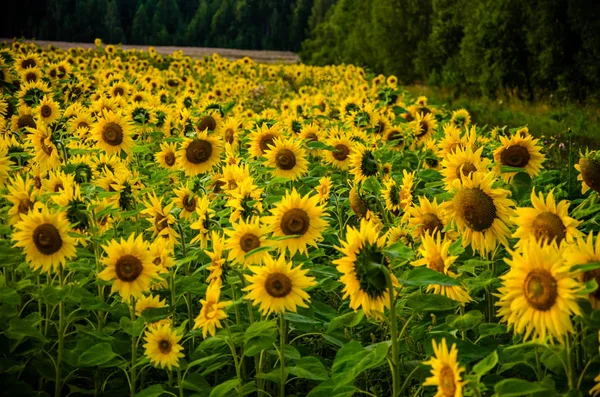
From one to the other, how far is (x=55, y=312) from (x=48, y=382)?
0.35m

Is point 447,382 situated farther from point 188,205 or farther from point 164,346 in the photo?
point 188,205

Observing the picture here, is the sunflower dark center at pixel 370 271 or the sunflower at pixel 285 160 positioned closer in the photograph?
the sunflower dark center at pixel 370 271

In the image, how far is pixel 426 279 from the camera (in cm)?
171

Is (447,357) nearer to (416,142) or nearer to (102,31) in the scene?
(416,142)

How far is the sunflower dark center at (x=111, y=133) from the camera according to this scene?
3738mm

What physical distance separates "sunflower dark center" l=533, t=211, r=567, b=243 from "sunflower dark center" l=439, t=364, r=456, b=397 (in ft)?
2.09

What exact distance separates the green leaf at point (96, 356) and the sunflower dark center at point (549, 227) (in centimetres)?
147

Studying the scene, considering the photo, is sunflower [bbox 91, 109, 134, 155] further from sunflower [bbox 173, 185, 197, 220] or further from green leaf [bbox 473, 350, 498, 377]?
green leaf [bbox 473, 350, 498, 377]

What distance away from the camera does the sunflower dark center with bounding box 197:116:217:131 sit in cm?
427

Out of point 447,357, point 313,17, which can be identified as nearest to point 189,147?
point 447,357

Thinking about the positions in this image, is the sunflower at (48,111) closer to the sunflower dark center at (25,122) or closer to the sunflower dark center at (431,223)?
the sunflower dark center at (25,122)

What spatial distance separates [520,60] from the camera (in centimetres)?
1375

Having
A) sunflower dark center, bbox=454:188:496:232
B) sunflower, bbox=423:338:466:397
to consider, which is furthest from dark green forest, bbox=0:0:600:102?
sunflower, bbox=423:338:466:397

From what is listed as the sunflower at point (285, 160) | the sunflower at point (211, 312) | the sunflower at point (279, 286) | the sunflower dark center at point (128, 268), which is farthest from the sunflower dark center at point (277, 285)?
the sunflower at point (285, 160)
